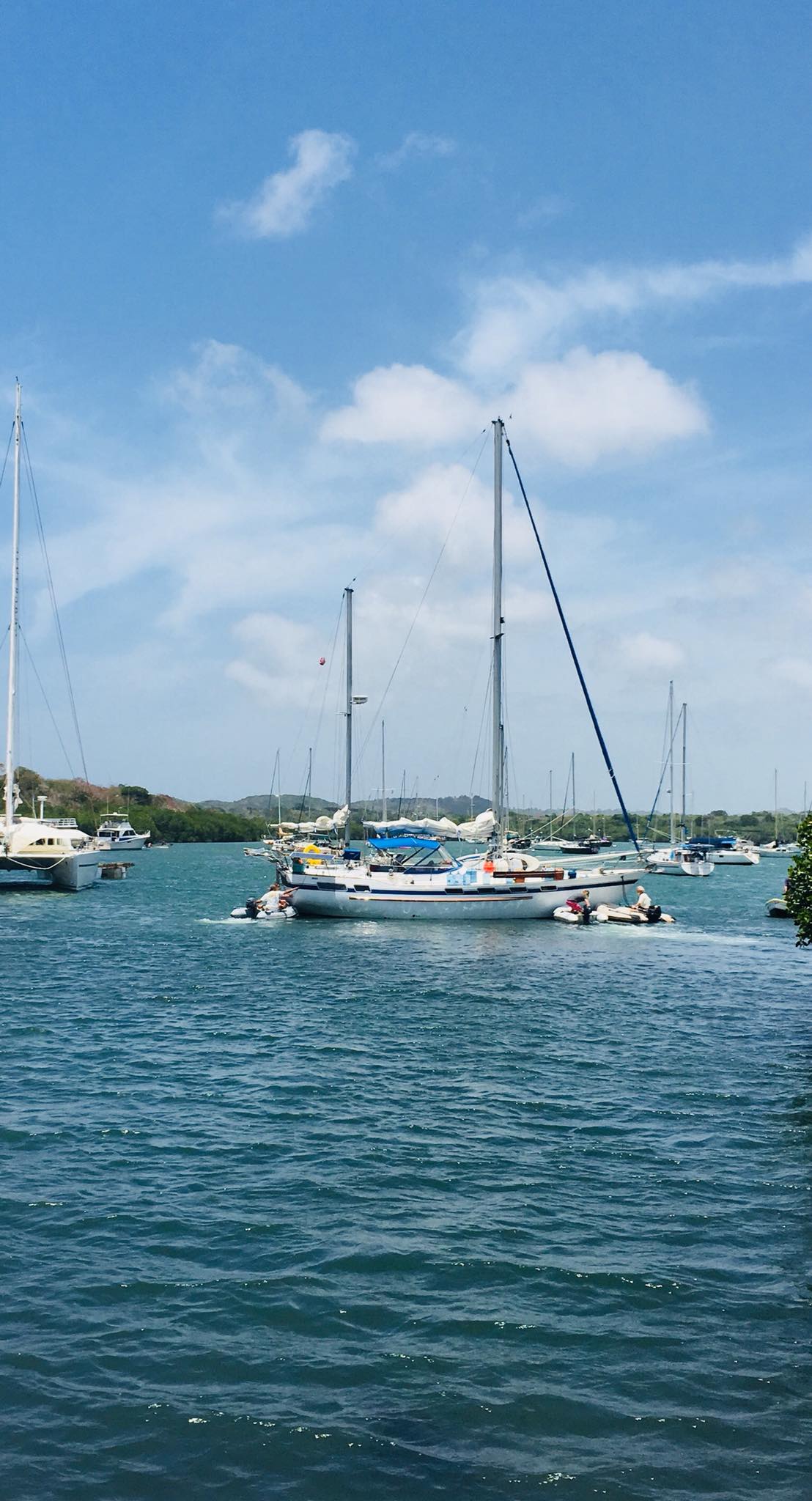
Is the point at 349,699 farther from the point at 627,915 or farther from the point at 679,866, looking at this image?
the point at 679,866

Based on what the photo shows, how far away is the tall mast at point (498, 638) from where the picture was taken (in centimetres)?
5831

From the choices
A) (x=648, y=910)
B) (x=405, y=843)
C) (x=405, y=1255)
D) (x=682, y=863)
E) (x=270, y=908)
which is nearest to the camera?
(x=405, y=1255)

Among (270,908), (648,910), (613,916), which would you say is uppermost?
(648,910)

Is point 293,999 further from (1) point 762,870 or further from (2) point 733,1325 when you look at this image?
(1) point 762,870

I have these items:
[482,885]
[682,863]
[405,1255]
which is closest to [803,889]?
[405,1255]

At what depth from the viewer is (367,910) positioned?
198 feet

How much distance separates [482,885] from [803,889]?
32444mm

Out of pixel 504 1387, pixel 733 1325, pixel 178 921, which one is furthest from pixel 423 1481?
pixel 178 921

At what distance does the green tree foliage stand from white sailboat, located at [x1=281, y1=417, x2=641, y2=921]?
30.6m

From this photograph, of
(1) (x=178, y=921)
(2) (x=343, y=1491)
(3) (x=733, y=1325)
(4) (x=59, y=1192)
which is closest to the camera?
(2) (x=343, y=1491)

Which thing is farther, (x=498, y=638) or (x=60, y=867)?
(x=60, y=867)

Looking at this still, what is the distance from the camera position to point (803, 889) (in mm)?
27500

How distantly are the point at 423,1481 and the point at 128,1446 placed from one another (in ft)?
9.79

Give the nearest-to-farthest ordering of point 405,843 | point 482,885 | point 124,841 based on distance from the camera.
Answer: point 482,885 → point 405,843 → point 124,841
